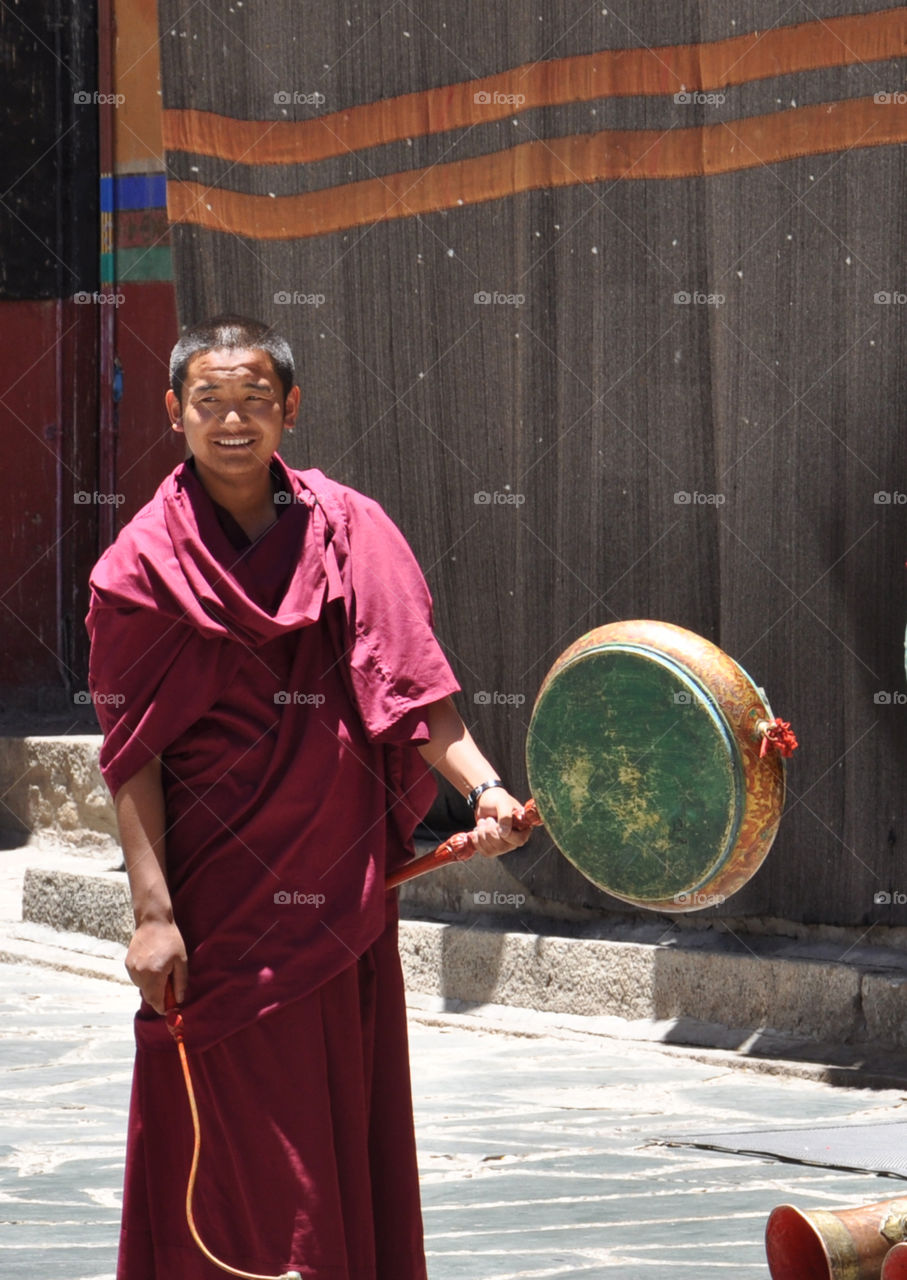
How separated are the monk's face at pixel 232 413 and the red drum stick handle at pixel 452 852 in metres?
0.66

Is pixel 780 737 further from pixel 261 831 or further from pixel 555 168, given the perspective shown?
pixel 555 168

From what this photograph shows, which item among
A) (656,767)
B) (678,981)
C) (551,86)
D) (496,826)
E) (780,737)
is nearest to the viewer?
(496,826)

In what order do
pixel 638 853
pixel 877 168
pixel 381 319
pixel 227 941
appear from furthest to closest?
pixel 381 319
pixel 877 168
pixel 638 853
pixel 227 941

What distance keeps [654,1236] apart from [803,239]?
2.94m

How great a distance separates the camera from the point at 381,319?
283 inches

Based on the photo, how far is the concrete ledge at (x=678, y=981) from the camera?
19.1ft

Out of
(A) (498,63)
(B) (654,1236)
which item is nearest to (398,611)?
(B) (654,1236)

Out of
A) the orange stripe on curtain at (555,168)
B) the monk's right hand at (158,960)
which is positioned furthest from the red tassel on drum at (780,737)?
the orange stripe on curtain at (555,168)

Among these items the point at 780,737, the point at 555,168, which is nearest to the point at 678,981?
the point at 780,737

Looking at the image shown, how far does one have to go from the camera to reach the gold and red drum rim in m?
4.35

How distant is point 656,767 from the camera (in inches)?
→ 192

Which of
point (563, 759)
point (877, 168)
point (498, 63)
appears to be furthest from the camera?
point (498, 63)

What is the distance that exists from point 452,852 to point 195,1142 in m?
0.60

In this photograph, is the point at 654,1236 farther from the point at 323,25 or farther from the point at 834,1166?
the point at 323,25
